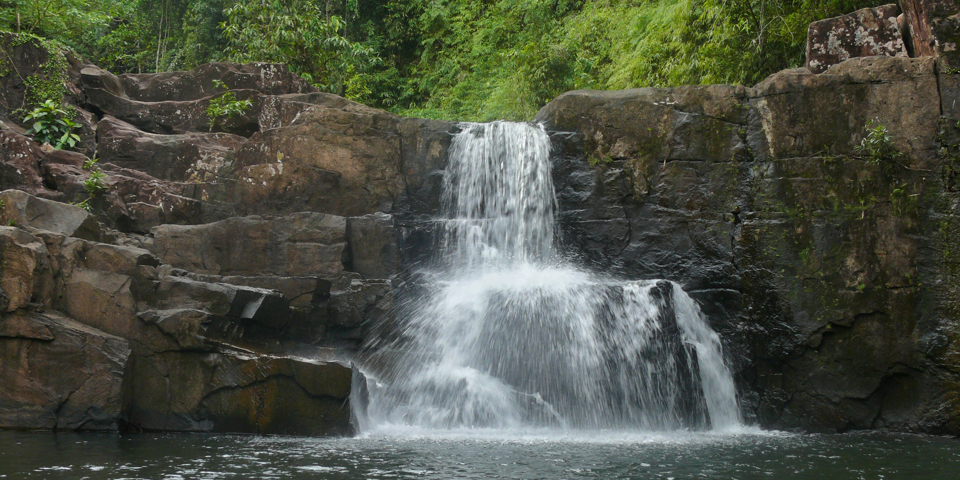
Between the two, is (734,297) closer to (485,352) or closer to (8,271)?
(485,352)

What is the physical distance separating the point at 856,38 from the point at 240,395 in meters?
10.7

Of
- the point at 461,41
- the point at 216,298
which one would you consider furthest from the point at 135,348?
the point at 461,41

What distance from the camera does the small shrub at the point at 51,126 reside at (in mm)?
12141

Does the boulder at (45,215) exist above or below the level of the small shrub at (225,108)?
below

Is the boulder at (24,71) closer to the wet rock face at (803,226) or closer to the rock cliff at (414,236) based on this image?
the rock cliff at (414,236)

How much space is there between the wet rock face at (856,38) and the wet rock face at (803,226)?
59 cm

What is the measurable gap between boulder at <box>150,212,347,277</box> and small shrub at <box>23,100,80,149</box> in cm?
→ 326

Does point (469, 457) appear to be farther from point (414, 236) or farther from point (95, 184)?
point (95, 184)

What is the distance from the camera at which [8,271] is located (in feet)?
26.5

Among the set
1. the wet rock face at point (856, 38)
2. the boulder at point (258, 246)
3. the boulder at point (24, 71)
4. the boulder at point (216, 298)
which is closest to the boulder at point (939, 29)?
Result: the wet rock face at point (856, 38)

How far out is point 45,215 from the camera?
913 cm

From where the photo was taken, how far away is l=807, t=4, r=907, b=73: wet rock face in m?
11.1

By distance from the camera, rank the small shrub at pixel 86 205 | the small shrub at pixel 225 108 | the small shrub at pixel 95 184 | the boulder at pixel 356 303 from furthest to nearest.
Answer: the small shrub at pixel 225 108
the small shrub at pixel 95 184
the small shrub at pixel 86 205
the boulder at pixel 356 303

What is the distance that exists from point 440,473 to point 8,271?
5862 millimetres
